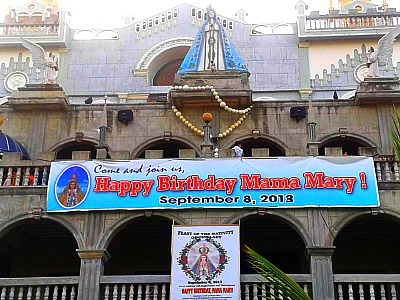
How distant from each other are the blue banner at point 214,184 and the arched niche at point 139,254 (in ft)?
11.1

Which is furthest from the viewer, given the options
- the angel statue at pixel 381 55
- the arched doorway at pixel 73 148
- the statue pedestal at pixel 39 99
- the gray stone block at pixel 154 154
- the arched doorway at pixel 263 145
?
the angel statue at pixel 381 55

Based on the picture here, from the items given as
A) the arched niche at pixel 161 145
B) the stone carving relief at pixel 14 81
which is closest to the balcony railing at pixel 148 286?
the arched niche at pixel 161 145

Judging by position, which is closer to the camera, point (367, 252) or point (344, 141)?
point (367, 252)

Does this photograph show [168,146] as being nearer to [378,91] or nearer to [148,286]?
[148,286]

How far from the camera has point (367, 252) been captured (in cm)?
2400

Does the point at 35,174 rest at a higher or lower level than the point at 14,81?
lower

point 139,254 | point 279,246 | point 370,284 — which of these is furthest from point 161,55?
point 370,284

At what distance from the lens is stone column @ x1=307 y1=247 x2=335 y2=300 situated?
19.2m

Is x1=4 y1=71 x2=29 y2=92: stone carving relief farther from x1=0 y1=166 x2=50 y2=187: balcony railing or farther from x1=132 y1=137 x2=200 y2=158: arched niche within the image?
x1=0 y1=166 x2=50 y2=187: balcony railing

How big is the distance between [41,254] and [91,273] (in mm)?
5318

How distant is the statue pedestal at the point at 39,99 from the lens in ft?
83.5

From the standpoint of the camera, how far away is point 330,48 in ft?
118

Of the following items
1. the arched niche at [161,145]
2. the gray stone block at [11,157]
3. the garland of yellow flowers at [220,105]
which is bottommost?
the gray stone block at [11,157]

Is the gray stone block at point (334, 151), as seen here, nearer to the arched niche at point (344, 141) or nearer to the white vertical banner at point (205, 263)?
the arched niche at point (344, 141)
